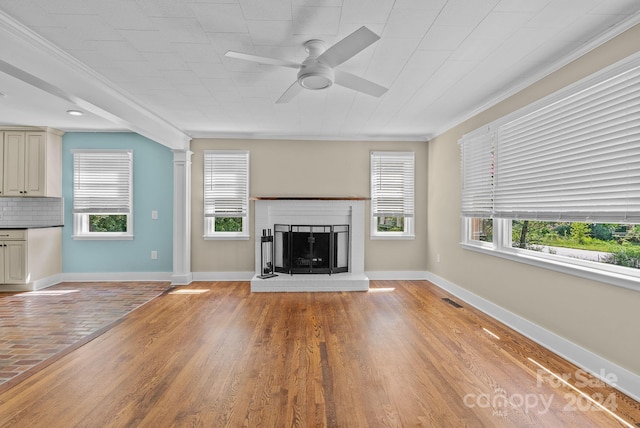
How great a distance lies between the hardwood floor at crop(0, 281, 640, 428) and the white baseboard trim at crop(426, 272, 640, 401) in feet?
0.25

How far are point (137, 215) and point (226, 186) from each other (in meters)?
1.53

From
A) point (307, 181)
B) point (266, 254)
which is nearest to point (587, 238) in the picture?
point (307, 181)

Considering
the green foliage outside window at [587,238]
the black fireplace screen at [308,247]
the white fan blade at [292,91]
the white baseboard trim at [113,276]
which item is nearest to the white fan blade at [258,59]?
the white fan blade at [292,91]

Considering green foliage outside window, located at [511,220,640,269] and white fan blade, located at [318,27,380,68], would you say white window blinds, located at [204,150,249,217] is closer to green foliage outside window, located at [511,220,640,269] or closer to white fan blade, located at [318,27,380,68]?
white fan blade, located at [318,27,380,68]

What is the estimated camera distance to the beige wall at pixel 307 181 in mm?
5391

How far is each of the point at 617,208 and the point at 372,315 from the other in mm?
2376

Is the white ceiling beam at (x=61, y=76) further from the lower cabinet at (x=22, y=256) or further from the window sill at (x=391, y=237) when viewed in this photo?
the window sill at (x=391, y=237)

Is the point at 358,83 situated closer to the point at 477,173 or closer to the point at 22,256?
the point at 477,173

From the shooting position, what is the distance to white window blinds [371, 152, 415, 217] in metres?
5.50

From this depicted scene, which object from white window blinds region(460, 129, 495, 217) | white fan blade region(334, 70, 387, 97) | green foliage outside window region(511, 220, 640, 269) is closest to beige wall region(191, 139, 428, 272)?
white window blinds region(460, 129, 495, 217)

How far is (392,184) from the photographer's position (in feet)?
18.1

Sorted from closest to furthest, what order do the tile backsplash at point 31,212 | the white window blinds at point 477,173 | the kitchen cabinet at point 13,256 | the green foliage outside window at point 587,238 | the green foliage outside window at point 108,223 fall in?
the green foliage outside window at point 587,238 → the white window blinds at point 477,173 → the kitchen cabinet at point 13,256 → the tile backsplash at point 31,212 → the green foliage outside window at point 108,223

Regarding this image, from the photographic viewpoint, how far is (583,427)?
1.79m

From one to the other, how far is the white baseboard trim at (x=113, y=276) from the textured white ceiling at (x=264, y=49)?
99.8 inches
